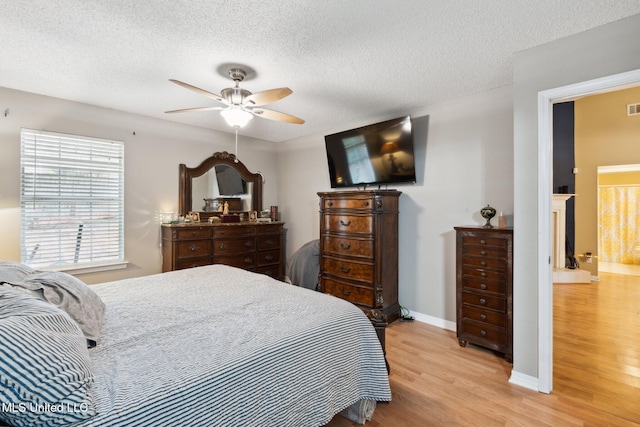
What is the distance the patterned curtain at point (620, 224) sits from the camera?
6.64 metres

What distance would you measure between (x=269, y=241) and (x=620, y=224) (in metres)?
7.89

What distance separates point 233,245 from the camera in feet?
14.2

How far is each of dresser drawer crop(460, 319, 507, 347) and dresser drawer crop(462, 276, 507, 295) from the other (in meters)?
0.32

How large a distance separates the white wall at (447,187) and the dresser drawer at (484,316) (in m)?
0.46

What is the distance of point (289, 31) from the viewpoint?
201 centimetres

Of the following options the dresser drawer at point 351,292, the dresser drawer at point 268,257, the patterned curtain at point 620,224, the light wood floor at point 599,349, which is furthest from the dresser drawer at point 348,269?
the patterned curtain at point 620,224

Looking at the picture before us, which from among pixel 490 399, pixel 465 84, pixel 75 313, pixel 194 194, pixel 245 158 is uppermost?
pixel 465 84

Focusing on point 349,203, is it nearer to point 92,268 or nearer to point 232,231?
point 232,231

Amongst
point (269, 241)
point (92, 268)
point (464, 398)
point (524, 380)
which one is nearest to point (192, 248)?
point (92, 268)

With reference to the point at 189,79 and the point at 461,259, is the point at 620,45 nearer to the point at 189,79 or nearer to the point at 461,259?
the point at 461,259

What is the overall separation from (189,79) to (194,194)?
6.75 ft

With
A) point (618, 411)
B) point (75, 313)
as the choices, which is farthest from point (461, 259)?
point (75, 313)

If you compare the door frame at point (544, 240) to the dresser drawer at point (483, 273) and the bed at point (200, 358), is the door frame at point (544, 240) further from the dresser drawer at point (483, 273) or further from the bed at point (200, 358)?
the bed at point (200, 358)

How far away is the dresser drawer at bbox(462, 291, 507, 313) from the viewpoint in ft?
8.68
